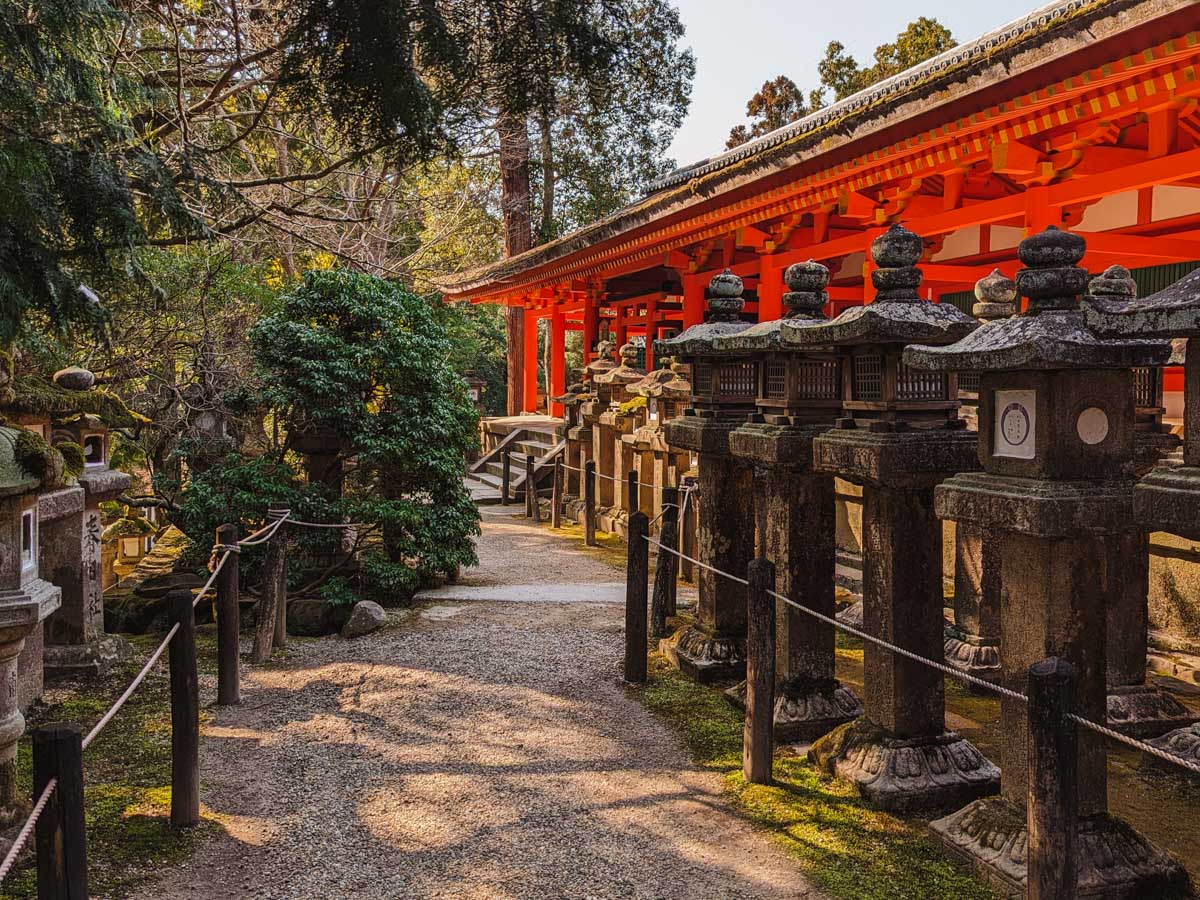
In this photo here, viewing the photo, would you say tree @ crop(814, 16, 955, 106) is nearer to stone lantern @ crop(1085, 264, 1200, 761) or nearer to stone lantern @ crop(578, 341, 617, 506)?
stone lantern @ crop(578, 341, 617, 506)

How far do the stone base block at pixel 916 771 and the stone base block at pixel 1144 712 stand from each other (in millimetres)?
1057

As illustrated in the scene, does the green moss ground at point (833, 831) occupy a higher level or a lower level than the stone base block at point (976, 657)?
lower

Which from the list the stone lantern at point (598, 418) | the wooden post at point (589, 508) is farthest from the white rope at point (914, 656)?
the stone lantern at point (598, 418)

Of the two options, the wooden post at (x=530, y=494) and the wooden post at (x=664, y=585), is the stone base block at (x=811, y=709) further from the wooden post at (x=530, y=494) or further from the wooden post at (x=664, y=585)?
the wooden post at (x=530, y=494)

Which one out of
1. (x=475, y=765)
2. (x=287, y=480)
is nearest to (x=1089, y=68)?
(x=475, y=765)

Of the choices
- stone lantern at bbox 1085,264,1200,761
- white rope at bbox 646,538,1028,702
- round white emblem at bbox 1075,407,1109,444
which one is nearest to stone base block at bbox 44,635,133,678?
white rope at bbox 646,538,1028,702

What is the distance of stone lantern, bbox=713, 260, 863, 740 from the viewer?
5180 mm

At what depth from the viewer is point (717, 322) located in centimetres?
657

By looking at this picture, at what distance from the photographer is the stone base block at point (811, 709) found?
5.19 m

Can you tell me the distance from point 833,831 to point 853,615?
11.6ft

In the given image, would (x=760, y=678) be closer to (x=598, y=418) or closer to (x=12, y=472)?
(x=12, y=472)

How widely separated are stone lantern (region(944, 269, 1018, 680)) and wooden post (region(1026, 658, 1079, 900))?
2.55 m

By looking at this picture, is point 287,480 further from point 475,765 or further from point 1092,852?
point 1092,852

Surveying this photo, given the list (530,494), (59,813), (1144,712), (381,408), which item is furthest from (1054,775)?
(530,494)
